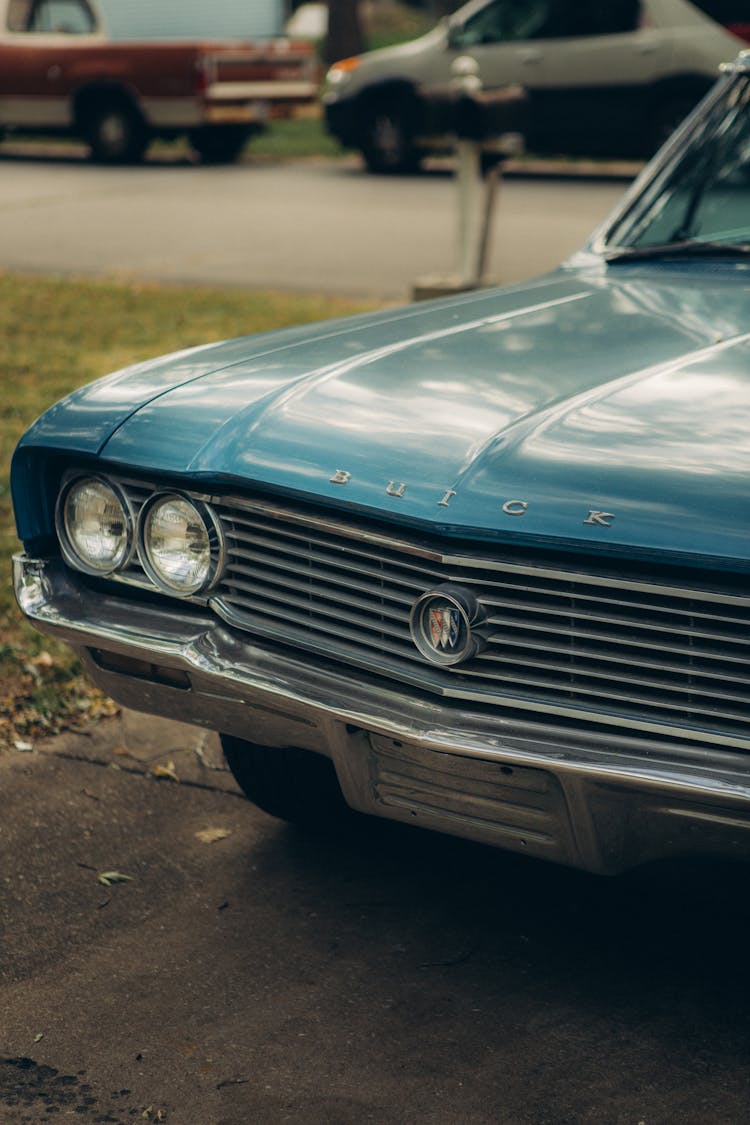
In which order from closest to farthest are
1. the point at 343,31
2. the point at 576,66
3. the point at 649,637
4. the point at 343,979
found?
the point at 649,637 < the point at 343,979 < the point at 576,66 < the point at 343,31

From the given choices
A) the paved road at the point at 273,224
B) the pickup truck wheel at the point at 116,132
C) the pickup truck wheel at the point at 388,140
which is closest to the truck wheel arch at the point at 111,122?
the pickup truck wheel at the point at 116,132

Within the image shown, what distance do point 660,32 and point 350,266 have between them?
5.28m

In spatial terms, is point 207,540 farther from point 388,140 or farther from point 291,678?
point 388,140

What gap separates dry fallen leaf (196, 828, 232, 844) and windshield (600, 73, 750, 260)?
168 cm

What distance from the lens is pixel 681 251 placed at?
3.64 m

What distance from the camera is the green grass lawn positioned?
4.80 meters

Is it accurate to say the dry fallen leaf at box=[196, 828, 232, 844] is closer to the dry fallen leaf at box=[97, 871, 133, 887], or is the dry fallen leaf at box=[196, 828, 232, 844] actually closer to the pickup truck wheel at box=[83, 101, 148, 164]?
the dry fallen leaf at box=[97, 871, 133, 887]

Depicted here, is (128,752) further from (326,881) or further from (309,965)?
(309,965)

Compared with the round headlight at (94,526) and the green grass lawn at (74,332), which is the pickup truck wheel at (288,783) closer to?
the round headlight at (94,526)

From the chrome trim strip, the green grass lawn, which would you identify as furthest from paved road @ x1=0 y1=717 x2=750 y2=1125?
the green grass lawn

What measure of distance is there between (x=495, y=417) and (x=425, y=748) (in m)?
0.59

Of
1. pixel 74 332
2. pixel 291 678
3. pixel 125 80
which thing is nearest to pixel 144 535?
pixel 291 678

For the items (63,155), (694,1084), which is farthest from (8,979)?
(63,155)

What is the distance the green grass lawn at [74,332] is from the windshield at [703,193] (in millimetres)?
2013
